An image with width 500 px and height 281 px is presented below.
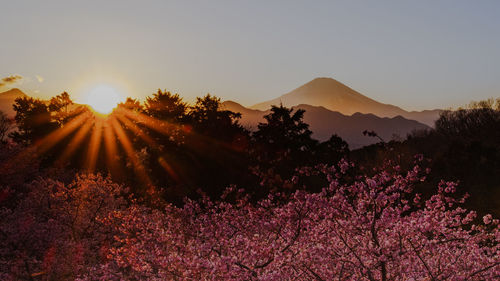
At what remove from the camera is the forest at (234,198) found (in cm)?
843

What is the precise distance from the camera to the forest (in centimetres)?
843

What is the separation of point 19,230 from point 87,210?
8.99ft

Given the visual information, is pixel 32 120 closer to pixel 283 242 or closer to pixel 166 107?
pixel 166 107

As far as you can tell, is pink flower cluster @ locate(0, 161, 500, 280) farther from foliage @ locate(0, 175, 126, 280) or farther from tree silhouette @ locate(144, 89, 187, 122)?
tree silhouette @ locate(144, 89, 187, 122)

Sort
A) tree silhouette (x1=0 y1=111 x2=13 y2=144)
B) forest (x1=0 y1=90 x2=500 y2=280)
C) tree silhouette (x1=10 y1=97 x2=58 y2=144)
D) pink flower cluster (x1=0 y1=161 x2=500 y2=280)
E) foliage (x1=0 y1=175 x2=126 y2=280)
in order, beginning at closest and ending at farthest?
pink flower cluster (x1=0 y1=161 x2=500 y2=280) → forest (x1=0 y1=90 x2=500 y2=280) → foliage (x1=0 y1=175 x2=126 y2=280) → tree silhouette (x1=10 y1=97 x2=58 y2=144) → tree silhouette (x1=0 y1=111 x2=13 y2=144)

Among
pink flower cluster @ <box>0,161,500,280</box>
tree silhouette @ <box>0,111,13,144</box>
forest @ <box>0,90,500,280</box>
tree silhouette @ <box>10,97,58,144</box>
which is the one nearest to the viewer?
pink flower cluster @ <box>0,161,500,280</box>

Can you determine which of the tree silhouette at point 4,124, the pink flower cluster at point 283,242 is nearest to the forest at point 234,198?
the pink flower cluster at point 283,242

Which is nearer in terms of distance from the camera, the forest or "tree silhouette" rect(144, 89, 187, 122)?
the forest

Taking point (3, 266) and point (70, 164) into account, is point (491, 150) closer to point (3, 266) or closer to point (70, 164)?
point (3, 266)

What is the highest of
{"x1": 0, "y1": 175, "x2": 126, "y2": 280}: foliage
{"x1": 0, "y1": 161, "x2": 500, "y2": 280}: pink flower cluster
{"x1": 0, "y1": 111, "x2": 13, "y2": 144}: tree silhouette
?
{"x1": 0, "y1": 111, "x2": 13, "y2": 144}: tree silhouette

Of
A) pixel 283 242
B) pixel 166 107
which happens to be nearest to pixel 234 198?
pixel 283 242

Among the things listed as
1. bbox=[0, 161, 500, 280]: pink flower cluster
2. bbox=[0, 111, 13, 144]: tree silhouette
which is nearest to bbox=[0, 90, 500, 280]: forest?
bbox=[0, 161, 500, 280]: pink flower cluster

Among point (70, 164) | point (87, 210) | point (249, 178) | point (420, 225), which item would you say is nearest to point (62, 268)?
point (87, 210)

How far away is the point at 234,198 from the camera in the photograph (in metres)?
24.0
